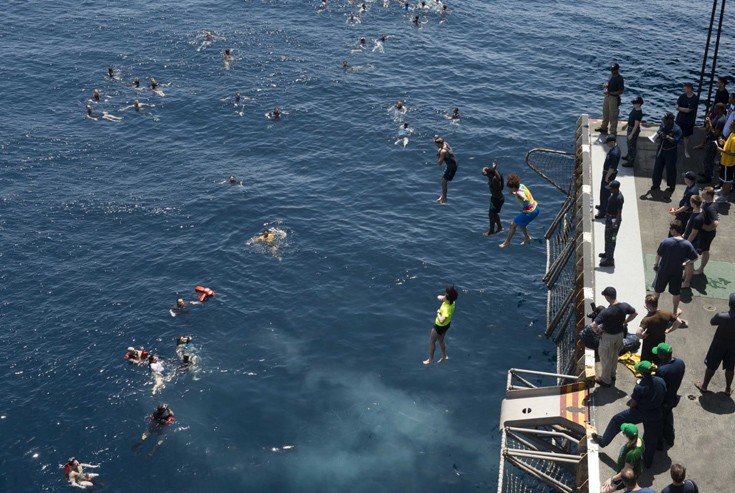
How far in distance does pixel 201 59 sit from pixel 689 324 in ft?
164

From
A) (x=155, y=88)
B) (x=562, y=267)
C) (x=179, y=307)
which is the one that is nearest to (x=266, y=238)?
(x=179, y=307)

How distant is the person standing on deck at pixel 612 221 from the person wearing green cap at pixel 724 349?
5.59 metres

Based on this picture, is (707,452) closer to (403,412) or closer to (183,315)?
(403,412)

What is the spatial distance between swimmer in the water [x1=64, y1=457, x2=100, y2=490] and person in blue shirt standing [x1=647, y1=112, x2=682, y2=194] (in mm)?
23171

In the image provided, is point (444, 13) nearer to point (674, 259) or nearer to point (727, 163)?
point (727, 163)

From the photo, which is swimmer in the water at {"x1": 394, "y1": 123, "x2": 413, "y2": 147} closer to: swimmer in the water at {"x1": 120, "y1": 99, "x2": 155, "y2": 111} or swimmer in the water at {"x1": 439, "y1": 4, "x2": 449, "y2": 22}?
swimmer in the water at {"x1": 120, "y1": 99, "x2": 155, "y2": 111}

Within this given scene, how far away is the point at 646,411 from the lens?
19.0m

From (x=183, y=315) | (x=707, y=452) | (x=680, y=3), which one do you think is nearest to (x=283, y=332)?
(x=183, y=315)

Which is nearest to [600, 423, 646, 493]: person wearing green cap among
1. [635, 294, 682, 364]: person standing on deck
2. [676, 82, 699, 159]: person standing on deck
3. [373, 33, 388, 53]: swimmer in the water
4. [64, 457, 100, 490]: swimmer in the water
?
[635, 294, 682, 364]: person standing on deck

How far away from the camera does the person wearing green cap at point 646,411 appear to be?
61.6 ft

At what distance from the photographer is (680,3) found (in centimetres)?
7550

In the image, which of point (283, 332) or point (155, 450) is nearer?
point (155, 450)

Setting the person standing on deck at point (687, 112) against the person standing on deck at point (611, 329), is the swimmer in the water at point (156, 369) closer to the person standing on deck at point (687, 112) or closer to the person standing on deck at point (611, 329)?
the person standing on deck at point (611, 329)

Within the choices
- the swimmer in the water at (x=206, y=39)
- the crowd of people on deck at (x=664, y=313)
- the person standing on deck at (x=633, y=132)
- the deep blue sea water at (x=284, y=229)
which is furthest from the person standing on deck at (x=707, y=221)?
the swimmer in the water at (x=206, y=39)
